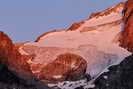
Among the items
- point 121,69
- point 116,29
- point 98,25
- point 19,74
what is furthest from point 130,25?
point 19,74

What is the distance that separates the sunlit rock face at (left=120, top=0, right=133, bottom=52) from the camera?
116438 mm

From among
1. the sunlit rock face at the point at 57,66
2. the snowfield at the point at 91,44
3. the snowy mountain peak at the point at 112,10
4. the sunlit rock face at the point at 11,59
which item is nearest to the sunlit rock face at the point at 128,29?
the snowfield at the point at 91,44

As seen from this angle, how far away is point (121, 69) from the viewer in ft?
300

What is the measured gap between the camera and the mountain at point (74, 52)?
96.6 metres

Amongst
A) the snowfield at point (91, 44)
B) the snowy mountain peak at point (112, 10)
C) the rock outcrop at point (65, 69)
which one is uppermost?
the snowy mountain peak at point (112, 10)

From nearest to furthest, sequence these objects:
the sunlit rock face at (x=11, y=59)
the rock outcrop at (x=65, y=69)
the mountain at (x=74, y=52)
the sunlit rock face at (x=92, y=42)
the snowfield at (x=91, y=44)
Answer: the sunlit rock face at (x=11, y=59), the mountain at (x=74, y=52), the rock outcrop at (x=65, y=69), the snowfield at (x=91, y=44), the sunlit rock face at (x=92, y=42)

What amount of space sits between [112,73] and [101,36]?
39.1 m

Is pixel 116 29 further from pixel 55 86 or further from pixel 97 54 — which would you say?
pixel 55 86

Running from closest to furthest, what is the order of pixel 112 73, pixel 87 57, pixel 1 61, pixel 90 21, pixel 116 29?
1. pixel 1 61
2. pixel 112 73
3. pixel 87 57
4. pixel 116 29
5. pixel 90 21

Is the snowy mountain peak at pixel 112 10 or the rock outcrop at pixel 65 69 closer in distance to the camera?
the rock outcrop at pixel 65 69

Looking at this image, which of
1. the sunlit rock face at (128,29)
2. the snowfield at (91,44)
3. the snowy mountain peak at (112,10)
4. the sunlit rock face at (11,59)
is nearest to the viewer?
the sunlit rock face at (11,59)

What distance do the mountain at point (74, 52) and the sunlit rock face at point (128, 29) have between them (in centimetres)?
124

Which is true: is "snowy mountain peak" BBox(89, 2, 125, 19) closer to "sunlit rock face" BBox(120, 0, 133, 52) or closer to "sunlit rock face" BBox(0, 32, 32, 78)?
"sunlit rock face" BBox(120, 0, 133, 52)

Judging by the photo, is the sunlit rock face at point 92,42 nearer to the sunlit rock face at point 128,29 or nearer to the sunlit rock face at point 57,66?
the sunlit rock face at point 57,66
